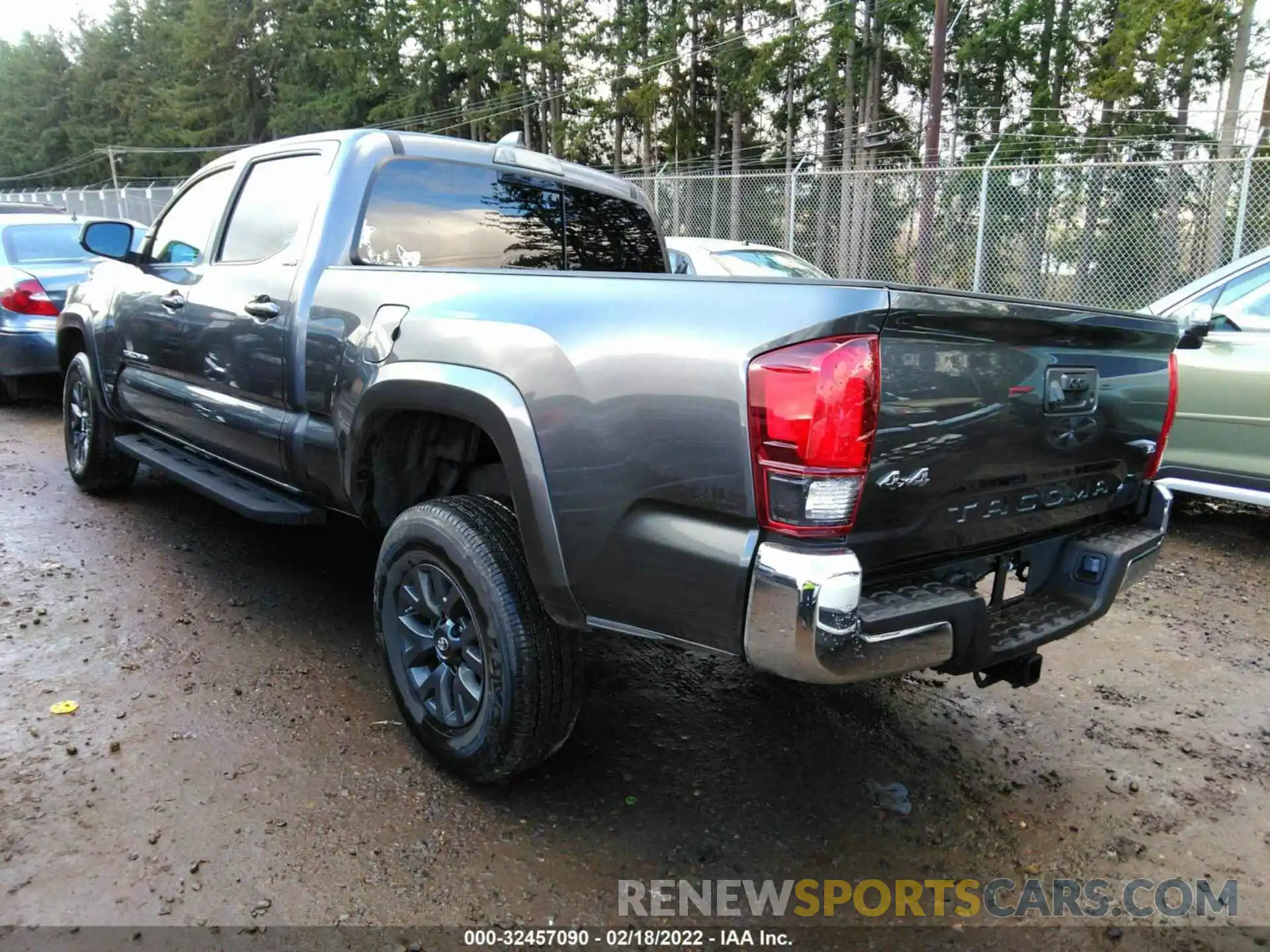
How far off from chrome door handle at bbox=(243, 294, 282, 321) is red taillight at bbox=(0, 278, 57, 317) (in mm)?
5139

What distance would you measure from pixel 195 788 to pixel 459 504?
114cm

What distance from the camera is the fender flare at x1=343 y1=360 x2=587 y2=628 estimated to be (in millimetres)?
2271

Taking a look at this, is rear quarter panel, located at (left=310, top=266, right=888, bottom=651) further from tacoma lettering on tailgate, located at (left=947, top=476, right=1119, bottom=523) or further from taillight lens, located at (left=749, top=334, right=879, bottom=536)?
tacoma lettering on tailgate, located at (left=947, top=476, right=1119, bottom=523)

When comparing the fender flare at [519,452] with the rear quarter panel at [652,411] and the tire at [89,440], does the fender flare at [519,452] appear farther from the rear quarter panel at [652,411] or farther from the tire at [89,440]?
the tire at [89,440]

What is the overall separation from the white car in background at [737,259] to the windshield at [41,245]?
557 cm

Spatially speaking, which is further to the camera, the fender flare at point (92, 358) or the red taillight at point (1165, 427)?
the fender flare at point (92, 358)

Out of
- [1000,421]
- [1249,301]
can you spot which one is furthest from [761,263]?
[1000,421]

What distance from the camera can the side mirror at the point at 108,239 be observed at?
4.45m

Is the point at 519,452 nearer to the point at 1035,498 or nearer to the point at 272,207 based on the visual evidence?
the point at 1035,498

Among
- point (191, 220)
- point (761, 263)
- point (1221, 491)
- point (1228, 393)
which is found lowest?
point (1221, 491)

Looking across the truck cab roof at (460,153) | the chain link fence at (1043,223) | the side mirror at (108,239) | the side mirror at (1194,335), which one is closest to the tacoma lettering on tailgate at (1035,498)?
the side mirror at (1194,335)

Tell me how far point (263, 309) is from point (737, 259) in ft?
21.3

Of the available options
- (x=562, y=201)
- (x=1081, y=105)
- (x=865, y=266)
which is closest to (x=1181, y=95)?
(x=1081, y=105)

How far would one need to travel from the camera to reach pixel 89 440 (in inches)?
205
